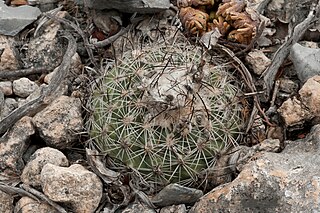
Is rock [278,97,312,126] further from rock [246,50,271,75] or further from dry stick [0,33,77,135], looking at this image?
dry stick [0,33,77,135]

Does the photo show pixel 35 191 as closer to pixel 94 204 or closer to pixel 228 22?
pixel 94 204

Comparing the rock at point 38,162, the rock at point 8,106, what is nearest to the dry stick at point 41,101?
the rock at point 8,106

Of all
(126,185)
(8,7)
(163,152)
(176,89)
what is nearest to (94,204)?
(126,185)

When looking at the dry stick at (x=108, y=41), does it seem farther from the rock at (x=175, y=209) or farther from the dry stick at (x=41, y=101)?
the rock at (x=175, y=209)

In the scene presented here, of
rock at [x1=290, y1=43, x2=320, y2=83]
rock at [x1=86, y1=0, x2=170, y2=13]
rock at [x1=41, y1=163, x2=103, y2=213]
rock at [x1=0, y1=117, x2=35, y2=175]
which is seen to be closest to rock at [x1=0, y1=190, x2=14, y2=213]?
rock at [x1=0, y1=117, x2=35, y2=175]

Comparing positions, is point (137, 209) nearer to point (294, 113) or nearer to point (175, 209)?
point (175, 209)

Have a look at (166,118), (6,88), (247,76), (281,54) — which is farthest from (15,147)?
(281,54)
